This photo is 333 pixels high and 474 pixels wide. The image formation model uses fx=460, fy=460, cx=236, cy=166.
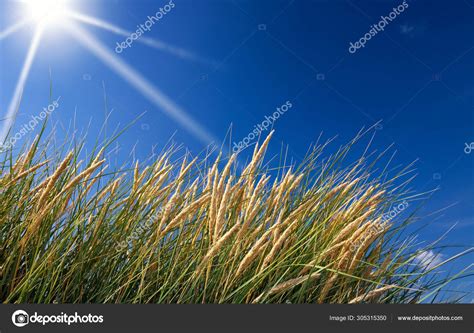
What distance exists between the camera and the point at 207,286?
1.62 m

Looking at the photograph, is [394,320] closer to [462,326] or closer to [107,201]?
[462,326]

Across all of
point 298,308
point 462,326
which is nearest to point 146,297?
point 298,308

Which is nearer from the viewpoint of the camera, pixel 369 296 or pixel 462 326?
pixel 369 296

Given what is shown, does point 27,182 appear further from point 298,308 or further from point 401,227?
point 401,227

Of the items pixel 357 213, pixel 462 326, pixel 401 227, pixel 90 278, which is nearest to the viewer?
pixel 90 278

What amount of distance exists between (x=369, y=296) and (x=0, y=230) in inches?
53.8

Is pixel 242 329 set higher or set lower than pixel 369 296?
lower

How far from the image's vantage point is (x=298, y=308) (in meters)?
1.55

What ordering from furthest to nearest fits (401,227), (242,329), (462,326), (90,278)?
(401,227)
(462,326)
(90,278)
(242,329)

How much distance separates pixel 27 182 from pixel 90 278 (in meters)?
0.56

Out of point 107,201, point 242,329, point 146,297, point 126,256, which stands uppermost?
point 107,201
